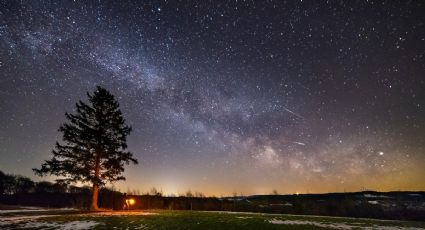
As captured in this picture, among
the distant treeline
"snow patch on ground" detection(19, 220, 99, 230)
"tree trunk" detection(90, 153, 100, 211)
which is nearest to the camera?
"snow patch on ground" detection(19, 220, 99, 230)

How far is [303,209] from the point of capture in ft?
122

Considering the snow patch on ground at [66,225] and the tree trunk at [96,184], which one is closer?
the snow patch on ground at [66,225]

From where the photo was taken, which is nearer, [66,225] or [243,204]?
[66,225]

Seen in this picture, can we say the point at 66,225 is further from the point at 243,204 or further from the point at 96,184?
the point at 243,204

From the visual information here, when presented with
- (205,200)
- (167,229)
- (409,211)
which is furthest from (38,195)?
(409,211)

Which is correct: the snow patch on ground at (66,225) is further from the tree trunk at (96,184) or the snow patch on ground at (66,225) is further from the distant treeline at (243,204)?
the distant treeline at (243,204)

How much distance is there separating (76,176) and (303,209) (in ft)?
89.9

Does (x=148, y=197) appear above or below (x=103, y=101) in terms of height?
below

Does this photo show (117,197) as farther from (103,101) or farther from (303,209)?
(303,209)

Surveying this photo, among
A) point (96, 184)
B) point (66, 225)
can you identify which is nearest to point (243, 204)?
point (96, 184)

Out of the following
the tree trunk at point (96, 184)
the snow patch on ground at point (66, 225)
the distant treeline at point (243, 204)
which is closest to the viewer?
the snow patch on ground at point (66, 225)

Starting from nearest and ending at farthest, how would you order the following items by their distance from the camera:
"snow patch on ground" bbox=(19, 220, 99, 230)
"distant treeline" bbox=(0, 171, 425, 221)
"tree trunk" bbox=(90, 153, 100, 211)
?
"snow patch on ground" bbox=(19, 220, 99, 230)
"tree trunk" bbox=(90, 153, 100, 211)
"distant treeline" bbox=(0, 171, 425, 221)

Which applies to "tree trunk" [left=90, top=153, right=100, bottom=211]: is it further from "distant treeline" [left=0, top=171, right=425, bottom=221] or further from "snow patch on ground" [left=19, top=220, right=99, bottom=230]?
"snow patch on ground" [left=19, top=220, right=99, bottom=230]

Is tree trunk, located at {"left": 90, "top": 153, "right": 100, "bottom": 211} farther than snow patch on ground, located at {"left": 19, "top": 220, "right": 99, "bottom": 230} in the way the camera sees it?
Yes
